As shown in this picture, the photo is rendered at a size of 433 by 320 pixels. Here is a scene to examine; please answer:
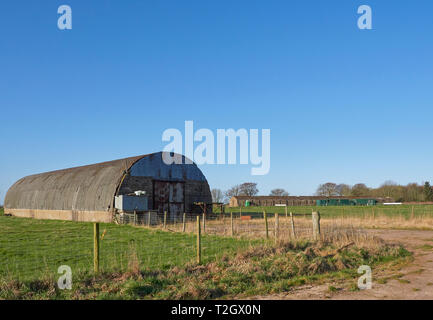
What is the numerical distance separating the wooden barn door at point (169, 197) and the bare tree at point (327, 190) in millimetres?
125831

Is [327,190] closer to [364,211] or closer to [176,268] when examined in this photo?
[364,211]

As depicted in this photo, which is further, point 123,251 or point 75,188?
point 75,188

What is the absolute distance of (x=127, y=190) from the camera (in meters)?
32.7

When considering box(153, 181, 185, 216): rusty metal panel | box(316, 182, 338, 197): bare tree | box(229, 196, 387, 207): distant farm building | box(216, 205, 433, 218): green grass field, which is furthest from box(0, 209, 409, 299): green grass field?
box(316, 182, 338, 197): bare tree

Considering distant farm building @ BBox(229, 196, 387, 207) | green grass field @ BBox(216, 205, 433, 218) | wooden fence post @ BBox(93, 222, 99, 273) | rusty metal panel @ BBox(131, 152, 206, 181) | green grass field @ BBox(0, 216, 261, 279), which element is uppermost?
rusty metal panel @ BBox(131, 152, 206, 181)

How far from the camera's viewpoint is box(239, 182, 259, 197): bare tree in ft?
511

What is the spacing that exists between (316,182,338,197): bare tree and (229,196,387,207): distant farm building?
27.0 m

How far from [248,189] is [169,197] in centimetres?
12298

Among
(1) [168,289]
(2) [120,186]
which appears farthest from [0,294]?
(2) [120,186]

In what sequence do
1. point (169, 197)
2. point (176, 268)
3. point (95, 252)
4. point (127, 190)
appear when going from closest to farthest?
point (95, 252), point (176, 268), point (127, 190), point (169, 197)

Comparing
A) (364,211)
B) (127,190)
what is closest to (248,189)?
(364,211)

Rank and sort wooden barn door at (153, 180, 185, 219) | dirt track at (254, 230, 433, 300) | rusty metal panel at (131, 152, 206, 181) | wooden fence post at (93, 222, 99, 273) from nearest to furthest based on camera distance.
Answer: dirt track at (254, 230, 433, 300), wooden fence post at (93, 222, 99, 273), rusty metal panel at (131, 152, 206, 181), wooden barn door at (153, 180, 185, 219)

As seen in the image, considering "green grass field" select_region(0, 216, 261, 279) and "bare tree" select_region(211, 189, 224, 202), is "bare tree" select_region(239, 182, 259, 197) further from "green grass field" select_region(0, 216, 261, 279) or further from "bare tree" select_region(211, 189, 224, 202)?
"green grass field" select_region(0, 216, 261, 279)

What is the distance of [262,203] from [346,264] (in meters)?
110
